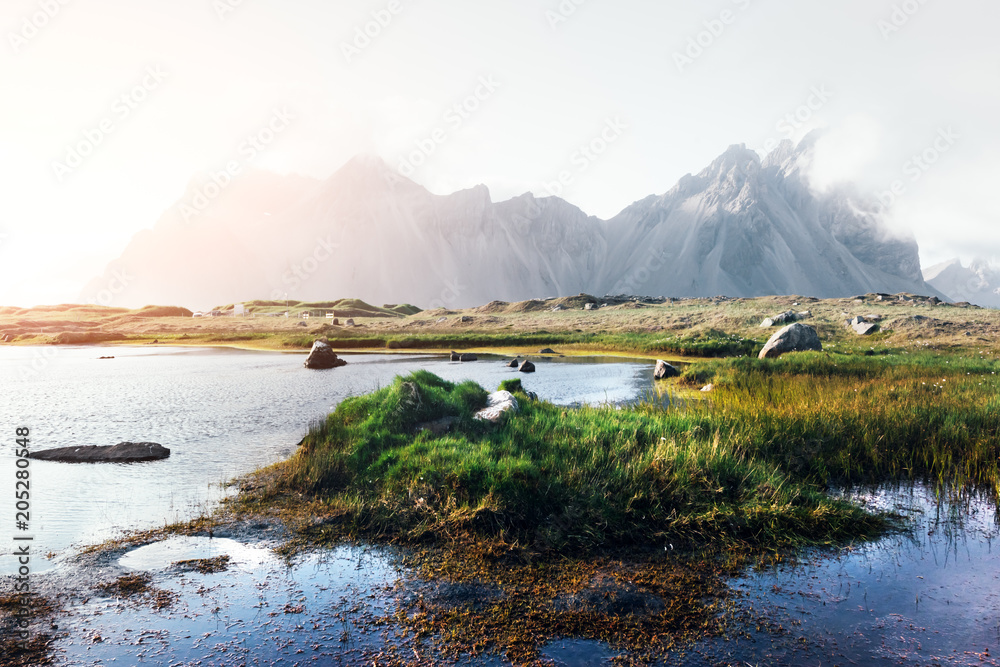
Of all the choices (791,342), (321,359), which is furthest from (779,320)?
(321,359)

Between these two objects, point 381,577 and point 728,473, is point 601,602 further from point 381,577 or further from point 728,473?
point 728,473

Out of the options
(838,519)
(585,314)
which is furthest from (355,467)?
(585,314)

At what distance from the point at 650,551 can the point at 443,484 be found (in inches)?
137

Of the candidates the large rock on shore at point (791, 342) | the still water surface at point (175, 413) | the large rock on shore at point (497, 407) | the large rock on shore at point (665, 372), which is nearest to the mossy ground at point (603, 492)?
the large rock on shore at point (497, 407)

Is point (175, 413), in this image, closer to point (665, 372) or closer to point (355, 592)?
point (355, 592)

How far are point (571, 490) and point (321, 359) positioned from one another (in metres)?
28.3

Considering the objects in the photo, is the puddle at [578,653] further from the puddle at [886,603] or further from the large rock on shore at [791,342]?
the large rock on shore at [791,342]

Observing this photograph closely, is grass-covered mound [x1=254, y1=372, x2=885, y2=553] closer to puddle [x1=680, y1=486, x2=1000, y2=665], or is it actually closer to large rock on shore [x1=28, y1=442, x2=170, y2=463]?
puddle [x1=680, y1=486, x2=1000, y2=665]

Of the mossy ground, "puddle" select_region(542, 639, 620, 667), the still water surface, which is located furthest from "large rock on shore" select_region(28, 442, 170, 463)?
"puddle" select_region(542, 639, 620, 667)

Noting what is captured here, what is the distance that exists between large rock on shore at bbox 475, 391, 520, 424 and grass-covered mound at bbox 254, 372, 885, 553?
183 cm

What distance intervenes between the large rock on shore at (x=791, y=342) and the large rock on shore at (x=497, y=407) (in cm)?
2072

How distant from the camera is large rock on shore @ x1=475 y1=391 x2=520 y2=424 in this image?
13.4 metres

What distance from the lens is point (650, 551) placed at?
7.52 metres

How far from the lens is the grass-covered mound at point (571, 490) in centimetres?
798
